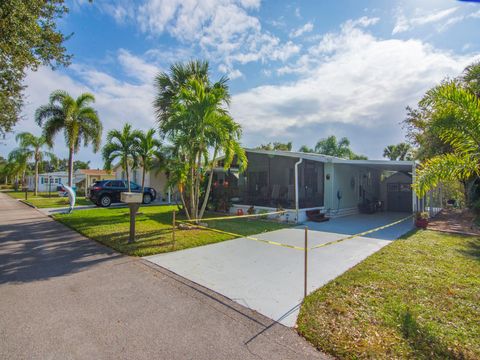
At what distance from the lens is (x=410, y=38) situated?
7.28m

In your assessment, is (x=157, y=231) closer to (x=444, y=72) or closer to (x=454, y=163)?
(x=454, y=163)

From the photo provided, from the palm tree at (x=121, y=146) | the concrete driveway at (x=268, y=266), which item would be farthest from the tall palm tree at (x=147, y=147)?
the concrete driveway at (x=268, y=266)

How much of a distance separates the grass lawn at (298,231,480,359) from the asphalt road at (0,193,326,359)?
1.57 feet

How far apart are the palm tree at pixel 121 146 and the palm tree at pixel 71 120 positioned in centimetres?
366

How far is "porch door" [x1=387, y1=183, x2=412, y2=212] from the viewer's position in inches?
629

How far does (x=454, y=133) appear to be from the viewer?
520cm

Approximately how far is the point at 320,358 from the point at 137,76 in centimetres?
1213

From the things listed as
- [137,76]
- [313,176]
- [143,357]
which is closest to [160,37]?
[137,76]

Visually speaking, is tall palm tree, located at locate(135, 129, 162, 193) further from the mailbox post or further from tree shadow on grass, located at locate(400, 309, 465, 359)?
tree shadow on grass, located at locate(400, 309, 465, 359)

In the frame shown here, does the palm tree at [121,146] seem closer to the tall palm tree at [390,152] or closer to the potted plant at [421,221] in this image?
the potted plant at [421,221]

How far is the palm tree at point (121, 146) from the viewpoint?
1481cm

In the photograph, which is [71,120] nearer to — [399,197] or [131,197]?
[131,197]

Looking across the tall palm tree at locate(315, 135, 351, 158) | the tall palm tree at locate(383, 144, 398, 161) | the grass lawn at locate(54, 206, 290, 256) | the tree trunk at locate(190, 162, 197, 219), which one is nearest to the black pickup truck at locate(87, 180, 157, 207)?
the grass lawn at locate(54, 206, 290, 256)

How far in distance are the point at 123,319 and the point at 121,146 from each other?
530 inches
